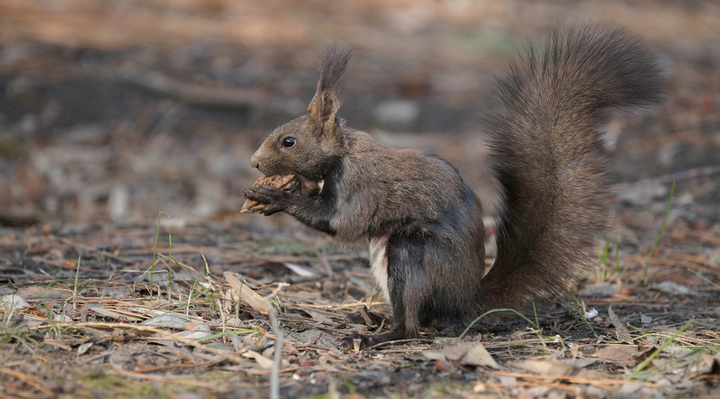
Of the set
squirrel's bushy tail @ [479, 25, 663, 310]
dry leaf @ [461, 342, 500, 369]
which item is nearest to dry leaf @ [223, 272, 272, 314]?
dry leaf @ [461, 342, 500, 369]

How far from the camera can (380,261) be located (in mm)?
2875

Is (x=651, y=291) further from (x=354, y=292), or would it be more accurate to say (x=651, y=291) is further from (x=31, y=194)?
(x=31, y=194)

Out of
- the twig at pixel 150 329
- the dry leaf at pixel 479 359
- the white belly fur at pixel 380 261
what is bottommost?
the dry leaf at pixel 479 359

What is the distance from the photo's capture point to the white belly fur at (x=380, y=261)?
2.83 metres

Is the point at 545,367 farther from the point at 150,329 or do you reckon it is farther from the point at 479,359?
the point at 150,329

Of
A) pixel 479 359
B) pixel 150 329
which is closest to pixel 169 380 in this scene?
pixel 150 329

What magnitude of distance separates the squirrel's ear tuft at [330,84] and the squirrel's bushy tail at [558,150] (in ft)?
2.53

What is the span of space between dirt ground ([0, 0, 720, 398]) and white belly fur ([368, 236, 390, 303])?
6.8 inches

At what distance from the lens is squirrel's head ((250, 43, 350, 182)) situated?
308 centimetres

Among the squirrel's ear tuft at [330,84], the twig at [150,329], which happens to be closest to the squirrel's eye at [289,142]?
the squirrel's ear tuft at [330,84]

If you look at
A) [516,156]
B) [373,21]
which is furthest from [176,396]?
[373,21]

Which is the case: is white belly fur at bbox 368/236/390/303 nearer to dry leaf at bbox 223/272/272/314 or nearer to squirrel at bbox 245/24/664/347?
squirrel at bbox 245/24/664/347

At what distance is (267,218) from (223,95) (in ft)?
7.05

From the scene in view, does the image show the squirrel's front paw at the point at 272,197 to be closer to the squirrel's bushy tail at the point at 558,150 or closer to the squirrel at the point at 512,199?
the squirrel at the point at 512,199
